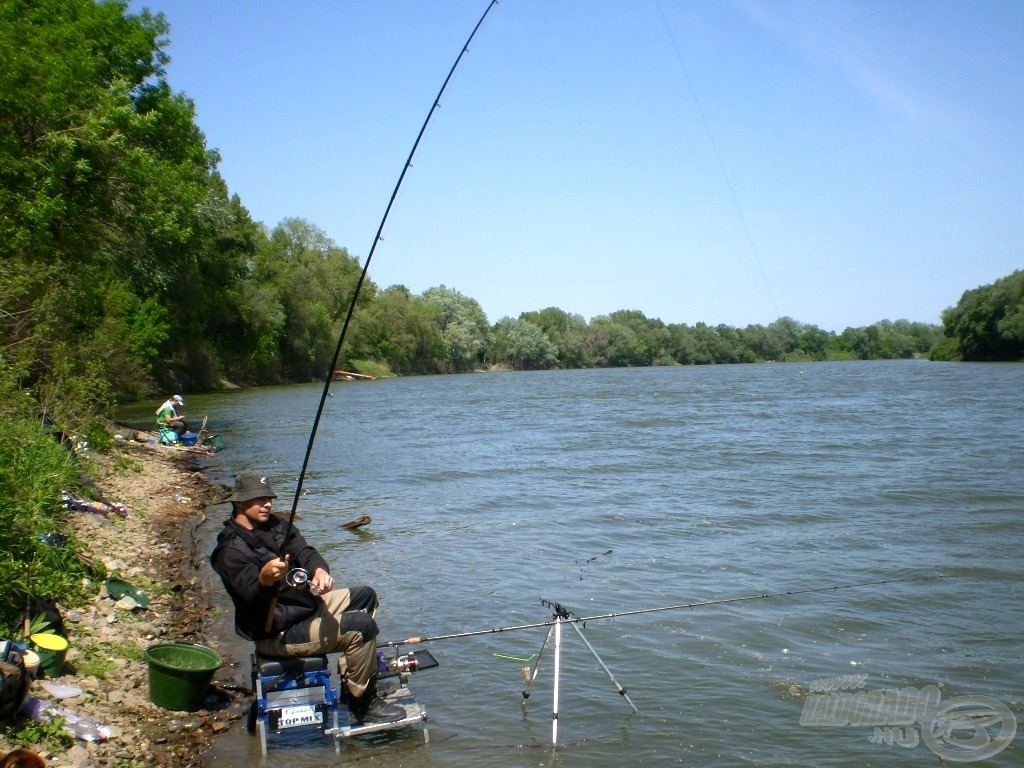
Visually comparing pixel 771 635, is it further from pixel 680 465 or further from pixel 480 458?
pixel 480 458

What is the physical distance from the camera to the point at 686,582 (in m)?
10.2

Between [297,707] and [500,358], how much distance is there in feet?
320

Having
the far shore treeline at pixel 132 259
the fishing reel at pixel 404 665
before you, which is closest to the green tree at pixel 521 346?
the far shore treeline at pixel 132 259

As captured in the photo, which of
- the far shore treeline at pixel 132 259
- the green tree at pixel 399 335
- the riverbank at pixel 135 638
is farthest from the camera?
the green tree at pixel 399 335

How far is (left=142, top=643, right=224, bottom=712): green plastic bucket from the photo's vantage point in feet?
19.6

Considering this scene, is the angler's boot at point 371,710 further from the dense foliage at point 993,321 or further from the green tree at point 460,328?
the green tree at point 460,328

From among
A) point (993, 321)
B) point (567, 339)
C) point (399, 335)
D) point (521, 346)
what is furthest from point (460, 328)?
point (993, 321)

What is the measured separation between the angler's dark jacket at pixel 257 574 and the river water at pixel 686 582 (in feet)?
3.02

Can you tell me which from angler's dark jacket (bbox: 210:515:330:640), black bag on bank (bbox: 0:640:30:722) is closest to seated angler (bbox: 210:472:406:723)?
angler's dark jacket (bbox: 210:515:330:640)

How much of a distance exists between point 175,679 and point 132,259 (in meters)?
21.0

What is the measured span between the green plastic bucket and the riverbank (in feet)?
0.24

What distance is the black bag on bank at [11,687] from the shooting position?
475cm

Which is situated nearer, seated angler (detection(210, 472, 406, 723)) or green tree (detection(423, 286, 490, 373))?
seated angler (detection(210, 472, 406, 723))

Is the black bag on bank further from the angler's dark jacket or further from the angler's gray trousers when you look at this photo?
the angler's gray trousers
